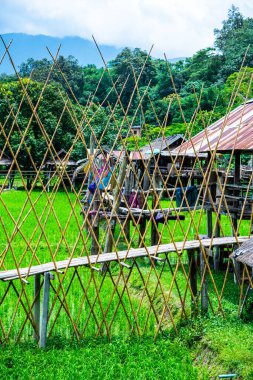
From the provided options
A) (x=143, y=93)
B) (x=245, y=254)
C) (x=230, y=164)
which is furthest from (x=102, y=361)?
(x=143, y=93)

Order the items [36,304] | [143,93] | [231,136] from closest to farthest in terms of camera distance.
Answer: [36,304]
[231,136]
[143,93]

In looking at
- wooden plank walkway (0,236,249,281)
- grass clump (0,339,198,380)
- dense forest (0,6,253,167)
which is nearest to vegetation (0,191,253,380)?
grass clump (0,339,198,380)

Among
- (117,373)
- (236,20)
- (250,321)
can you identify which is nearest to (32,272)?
(117,373)

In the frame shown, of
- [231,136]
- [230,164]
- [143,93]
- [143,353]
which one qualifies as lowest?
[143,353]

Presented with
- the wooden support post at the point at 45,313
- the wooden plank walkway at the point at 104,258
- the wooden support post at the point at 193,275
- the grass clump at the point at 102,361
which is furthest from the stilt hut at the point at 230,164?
the wooden support post at the point at 45,313

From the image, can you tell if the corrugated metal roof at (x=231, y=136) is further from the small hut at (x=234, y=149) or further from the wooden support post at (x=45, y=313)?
the wooden support post at (x=45, y=313)

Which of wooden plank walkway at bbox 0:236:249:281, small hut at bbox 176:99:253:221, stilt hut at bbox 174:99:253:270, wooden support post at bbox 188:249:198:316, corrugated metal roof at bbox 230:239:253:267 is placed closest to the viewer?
corrugated metal roof at bbox 230:239:253:267

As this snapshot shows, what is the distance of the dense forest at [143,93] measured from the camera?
27.1 metres

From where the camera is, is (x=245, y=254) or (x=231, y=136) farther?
(x=231, y=136)

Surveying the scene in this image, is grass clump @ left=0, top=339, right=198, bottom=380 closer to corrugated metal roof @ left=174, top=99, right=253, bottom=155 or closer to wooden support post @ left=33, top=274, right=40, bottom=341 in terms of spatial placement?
wooden support post @ left=33, top=274, right=40, bottom=341

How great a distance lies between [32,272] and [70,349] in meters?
1.01

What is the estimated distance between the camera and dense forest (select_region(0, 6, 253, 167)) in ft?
89.0

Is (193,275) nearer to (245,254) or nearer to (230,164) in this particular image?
(245,254)

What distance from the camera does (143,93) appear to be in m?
27.5
